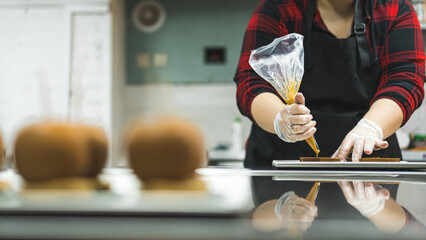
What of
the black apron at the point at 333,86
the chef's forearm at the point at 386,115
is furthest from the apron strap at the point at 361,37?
the chef's forearm at the point at 386,115

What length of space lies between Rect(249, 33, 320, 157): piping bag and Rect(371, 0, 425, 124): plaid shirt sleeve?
36cm

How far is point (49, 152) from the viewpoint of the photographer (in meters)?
0.37

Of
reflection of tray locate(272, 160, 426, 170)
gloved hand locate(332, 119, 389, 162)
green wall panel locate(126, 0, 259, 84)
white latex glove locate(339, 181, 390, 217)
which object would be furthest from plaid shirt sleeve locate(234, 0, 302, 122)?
green wall panel locate(126, 0, 259, 84)

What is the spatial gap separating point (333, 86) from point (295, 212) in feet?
3.54

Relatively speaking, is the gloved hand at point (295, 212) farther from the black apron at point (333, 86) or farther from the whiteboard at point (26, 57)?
the whiteboard at point (26, 57)

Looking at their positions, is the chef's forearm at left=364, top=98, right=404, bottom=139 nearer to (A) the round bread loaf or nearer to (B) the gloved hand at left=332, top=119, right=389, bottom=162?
(B) the gloved hand at left=332, top=119, right=389, bottom=162

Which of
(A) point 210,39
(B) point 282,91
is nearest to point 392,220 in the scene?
(B) point 282,91

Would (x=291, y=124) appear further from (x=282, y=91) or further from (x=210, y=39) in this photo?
(x=210, y=39)

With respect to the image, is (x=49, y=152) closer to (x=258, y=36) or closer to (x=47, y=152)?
(x=47, y=152)

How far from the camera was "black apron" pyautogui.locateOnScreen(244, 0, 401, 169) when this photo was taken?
4.33ft

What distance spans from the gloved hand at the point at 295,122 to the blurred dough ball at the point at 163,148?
0.62 m

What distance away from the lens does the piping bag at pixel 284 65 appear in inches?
40.1

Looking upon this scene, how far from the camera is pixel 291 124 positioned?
1098 mm

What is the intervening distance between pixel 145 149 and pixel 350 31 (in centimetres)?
122
